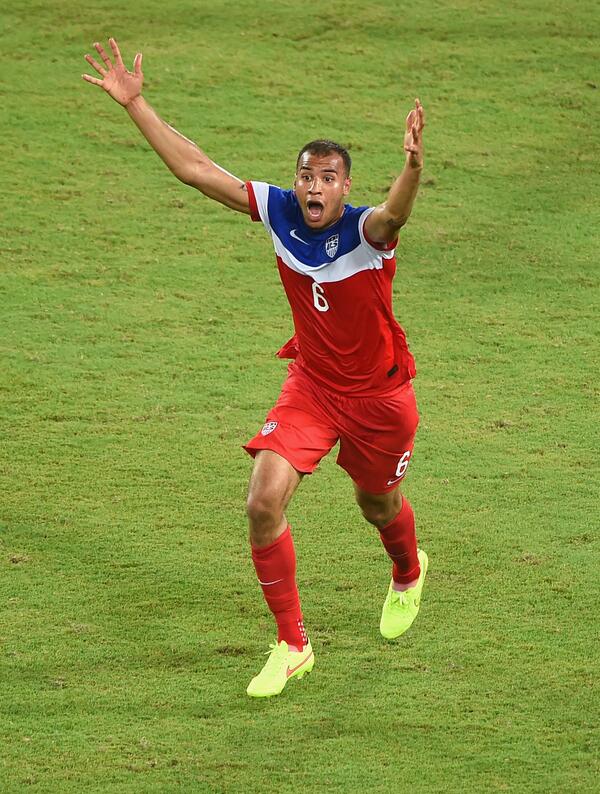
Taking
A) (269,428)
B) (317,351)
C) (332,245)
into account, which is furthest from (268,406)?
(332,245)

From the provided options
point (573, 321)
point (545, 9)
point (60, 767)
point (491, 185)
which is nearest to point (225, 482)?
point (60, 767)

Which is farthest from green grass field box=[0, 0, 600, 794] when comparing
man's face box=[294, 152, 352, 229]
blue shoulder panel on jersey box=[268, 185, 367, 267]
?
man's face box=[294, 152, 352, 229]

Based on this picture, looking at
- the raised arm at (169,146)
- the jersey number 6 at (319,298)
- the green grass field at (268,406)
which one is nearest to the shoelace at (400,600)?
the green grass field at (268,406)

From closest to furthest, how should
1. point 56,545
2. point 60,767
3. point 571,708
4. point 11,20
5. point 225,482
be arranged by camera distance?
1. point 60,767
2. point 571,708
3. point 56,545
4. point 225,482
5. point 11,20

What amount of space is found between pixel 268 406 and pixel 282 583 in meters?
2.55

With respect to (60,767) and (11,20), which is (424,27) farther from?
(60,767)

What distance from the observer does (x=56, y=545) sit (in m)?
5.82

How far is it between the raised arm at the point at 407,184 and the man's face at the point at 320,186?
18cm

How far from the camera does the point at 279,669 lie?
4.64 m

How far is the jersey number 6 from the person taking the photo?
471 cm

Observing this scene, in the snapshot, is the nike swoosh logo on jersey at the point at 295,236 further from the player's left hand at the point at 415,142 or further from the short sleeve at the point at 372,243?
the player's left hand at the point at 415,142

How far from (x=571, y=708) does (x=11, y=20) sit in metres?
8.67

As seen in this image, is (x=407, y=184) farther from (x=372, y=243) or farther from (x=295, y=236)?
(x=295, y=236)

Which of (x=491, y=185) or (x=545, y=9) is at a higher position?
(x=545, y=9)
